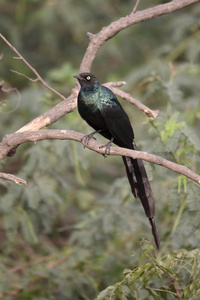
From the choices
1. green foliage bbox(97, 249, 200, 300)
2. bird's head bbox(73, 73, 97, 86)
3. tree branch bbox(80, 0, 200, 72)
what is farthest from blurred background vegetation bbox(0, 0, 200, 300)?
bird's head bbox(73, 73, 97, 86)

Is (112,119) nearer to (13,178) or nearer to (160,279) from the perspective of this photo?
(13,178)

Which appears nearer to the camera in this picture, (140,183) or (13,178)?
(13,178)

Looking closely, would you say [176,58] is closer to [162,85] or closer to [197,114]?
[197,114]

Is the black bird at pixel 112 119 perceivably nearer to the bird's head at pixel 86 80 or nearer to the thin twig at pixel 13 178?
the bird's head at pixel 86 80

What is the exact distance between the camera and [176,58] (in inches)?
301

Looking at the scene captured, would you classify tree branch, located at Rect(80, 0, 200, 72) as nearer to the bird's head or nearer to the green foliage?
the bird's head

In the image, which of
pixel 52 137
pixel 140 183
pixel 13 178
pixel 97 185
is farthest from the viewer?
pixel 97 185

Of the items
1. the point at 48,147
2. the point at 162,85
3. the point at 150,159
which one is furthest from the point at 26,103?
the point at 150,159

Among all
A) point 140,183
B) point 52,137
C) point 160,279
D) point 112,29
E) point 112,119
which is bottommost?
point 160,279

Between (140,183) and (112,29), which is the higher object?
Result: (112,29)

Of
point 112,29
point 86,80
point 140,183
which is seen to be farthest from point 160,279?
point 112,29

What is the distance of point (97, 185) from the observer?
687 centimetres

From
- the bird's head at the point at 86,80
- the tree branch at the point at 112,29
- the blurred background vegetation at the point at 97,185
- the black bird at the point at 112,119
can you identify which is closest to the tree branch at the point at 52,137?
the black bird at the point at 112,119

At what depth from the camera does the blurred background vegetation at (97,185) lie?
157 inches
